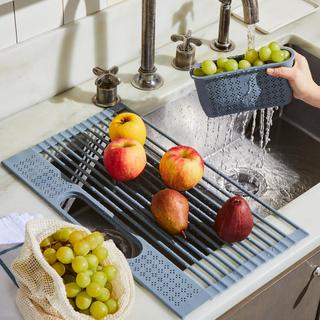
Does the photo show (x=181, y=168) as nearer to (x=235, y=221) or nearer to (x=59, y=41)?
(x=235, y=221)

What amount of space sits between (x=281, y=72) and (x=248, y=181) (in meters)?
0.40

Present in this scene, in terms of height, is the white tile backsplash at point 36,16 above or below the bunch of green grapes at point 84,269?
above

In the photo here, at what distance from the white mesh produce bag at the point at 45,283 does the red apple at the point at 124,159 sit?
0.28 meters

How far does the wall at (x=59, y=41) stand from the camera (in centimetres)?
180

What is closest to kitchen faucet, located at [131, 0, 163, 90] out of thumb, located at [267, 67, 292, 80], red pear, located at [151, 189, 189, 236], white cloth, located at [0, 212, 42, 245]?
thumb, located at [267, 67, 292, 80]

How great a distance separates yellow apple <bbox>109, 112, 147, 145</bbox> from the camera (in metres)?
1.78

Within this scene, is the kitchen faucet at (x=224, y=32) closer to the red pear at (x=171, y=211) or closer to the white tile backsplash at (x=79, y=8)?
the white tile backsplash at (x=79, y=8)

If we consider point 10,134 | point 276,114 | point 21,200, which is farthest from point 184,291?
point 276,114

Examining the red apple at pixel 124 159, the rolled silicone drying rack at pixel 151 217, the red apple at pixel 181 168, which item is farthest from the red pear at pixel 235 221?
the red apple at pixel 124 159

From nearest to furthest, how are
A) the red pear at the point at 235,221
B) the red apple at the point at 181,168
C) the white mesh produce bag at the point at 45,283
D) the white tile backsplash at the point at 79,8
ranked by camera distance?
the white mesh produce bag at the point at 45,283 → the red pear at the point at 235,221 → the red apple at the point at 181,168 → the white tile backsplash at the point at 79,8

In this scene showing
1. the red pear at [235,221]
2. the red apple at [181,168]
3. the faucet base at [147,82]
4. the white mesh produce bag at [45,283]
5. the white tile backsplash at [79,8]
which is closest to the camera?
the white mesh produce bag at [45,283]

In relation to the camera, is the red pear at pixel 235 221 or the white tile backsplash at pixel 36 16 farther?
the white tile backsplash at pixel 36 16

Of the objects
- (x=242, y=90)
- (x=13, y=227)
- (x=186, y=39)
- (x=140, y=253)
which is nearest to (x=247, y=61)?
(x=242, y=90)

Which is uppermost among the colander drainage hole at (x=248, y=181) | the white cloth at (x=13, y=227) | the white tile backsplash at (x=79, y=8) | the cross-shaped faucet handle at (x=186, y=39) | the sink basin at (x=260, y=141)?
the white tile backsplash at (x=79, y=8)
